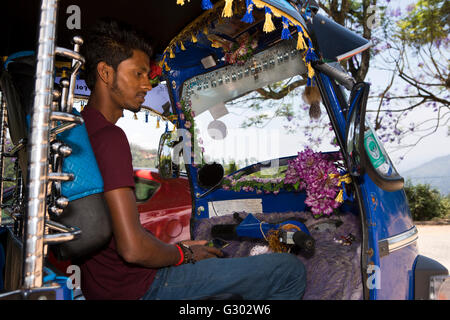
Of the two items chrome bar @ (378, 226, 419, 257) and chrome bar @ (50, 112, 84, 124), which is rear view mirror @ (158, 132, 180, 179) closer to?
chrome bar @ (378, 226, 419, 257)

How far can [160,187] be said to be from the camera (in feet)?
18.3

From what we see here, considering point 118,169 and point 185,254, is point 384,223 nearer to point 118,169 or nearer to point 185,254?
point 185,254

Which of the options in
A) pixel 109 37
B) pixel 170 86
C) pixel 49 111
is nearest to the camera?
pixel 49 111

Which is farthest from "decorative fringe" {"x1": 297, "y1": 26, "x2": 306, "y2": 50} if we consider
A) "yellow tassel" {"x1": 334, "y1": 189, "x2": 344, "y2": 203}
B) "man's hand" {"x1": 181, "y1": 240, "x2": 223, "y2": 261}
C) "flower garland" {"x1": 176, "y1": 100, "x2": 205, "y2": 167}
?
"flower garland" {"x1": 176, "y1": 100, "x2": 205, "y2": 167}

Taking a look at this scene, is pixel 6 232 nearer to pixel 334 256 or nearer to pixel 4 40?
pixel 4 40

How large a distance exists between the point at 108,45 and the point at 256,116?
217 cm

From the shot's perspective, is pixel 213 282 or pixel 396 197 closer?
pixel 213 282

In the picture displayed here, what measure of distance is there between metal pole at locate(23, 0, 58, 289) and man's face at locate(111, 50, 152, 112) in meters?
0.61

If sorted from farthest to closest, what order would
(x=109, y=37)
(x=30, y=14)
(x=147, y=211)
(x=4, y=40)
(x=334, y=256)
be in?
(x=147, y=211), (x=334, y=256), (x=4, y=40), (x=30, y=14), (x=109, y=37)

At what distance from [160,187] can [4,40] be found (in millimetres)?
3473

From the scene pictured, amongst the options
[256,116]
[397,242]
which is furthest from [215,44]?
[397,242]

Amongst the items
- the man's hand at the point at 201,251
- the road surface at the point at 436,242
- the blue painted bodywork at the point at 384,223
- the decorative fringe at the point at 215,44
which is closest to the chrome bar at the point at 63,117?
the man's hand at the point at 201,251

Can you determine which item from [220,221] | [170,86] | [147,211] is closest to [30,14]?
[170,86]

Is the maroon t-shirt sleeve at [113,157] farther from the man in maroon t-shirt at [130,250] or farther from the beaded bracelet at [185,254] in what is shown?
the beaded bracelet at [185,254]
